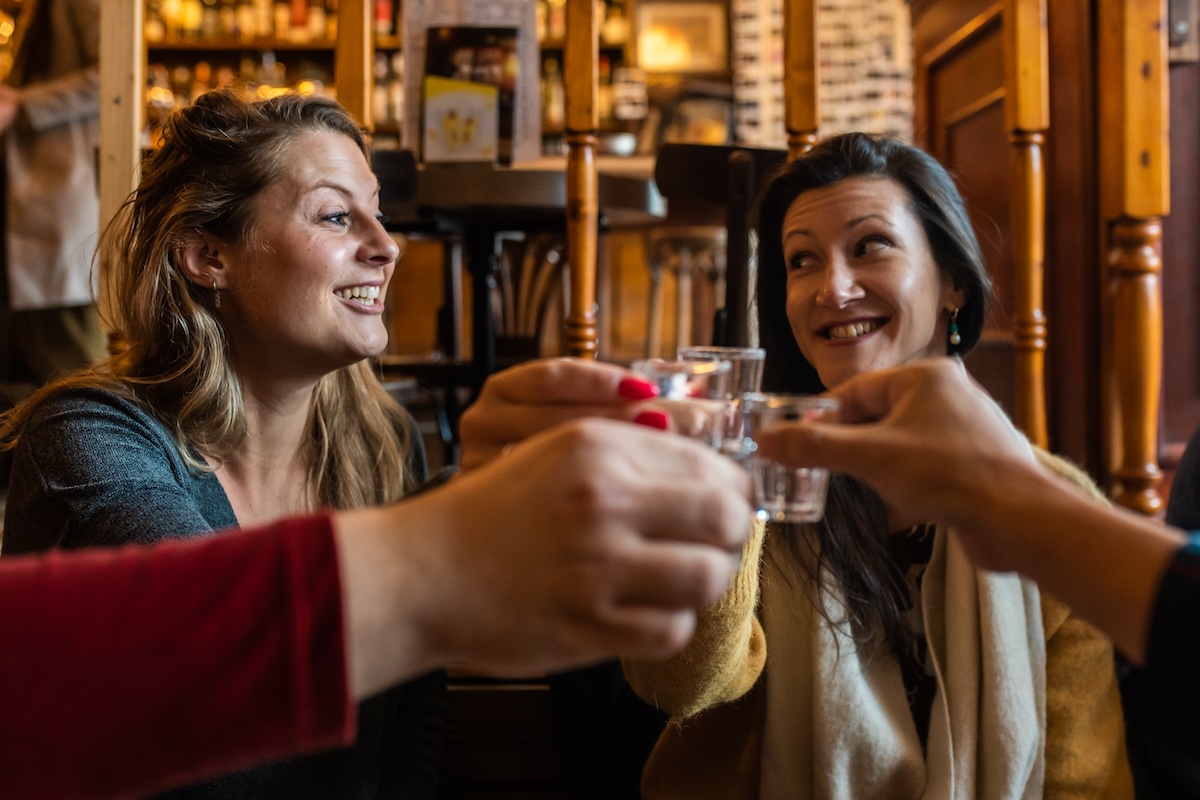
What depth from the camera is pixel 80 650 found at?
1.61 ft

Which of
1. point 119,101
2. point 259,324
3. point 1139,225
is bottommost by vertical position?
point 259,324

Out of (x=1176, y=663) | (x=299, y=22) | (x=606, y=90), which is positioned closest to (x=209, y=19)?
(x=299, y=22)

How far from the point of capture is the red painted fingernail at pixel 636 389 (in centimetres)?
68

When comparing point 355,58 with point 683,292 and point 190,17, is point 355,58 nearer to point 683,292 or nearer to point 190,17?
point 683,292

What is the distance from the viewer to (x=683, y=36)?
17.7 ft

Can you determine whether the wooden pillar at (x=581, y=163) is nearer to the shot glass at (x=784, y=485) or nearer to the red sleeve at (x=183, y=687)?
the shot glass at (x=784, y=485)

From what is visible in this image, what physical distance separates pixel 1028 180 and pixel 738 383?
116 centimetres

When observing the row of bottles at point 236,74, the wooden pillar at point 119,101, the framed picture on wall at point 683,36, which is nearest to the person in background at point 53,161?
the wooden pillar at point 119,101

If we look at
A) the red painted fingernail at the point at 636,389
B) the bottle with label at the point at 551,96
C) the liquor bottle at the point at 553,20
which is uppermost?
the liquor bottle at the point at 553,20

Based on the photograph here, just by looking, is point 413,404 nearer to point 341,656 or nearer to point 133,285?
point 133,285

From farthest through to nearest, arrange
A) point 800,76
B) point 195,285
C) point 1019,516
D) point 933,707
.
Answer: point 800,76, point 195,285, point 933,707, point 1019,516

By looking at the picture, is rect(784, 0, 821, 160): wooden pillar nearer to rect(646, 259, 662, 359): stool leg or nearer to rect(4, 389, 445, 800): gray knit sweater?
rect(4, 389, 445, 800): gray knit sweater

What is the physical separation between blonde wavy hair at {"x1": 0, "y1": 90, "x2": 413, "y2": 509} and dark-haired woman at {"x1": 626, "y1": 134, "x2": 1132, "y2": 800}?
63 cm

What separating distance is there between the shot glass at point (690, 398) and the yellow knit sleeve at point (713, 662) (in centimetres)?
38
